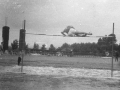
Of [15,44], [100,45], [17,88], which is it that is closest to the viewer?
[17,88]

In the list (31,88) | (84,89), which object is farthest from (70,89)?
(31,88)

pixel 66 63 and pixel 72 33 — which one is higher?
pixel 72 33

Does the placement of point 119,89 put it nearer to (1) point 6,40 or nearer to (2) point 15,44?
(1) point 6,40

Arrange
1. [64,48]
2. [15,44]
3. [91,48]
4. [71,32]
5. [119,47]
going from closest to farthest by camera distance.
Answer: [71,32], [119,47], [91,48], [15,44], [64,48]

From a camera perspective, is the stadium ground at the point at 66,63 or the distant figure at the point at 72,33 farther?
the stadium ground at the point at 66,63

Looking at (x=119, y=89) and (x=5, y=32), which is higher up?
(x=5, y=32)

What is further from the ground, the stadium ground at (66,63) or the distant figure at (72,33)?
the distant figure at (72,33)

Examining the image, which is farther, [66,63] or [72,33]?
[66,63]

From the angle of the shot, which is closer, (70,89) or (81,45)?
(70,89)

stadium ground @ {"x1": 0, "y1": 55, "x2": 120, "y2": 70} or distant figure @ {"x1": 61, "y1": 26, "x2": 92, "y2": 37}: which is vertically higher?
distant figure @ {"x1": 61, "y1": 26, "x2": 92, "y2": 37}

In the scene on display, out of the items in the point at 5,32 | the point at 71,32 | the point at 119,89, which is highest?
the point at 5,32

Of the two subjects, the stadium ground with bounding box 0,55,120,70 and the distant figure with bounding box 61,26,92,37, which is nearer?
the distant figure with bounding box 61,26,92,37
